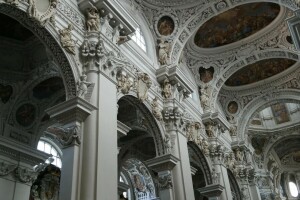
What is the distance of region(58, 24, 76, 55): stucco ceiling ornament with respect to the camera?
27.4 ft

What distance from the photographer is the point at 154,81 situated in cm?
1283

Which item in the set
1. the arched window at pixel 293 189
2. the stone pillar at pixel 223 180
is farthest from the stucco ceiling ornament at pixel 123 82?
the arched window at pixel 293 189

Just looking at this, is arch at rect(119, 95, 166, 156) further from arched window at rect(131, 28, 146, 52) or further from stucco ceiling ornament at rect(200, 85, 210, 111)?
stucco ceiling ornament at rect(200, 85, 210, 111)

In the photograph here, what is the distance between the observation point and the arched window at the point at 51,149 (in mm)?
15446

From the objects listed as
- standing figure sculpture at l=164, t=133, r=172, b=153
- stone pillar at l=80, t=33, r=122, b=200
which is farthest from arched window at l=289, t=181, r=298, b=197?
stone pillar at l=80, t=33, r=122, b=200

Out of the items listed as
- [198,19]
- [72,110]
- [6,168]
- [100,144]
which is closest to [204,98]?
[198,19]

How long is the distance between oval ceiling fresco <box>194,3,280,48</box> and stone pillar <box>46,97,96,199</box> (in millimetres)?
9519

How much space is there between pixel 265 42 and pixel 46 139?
10.9 meters

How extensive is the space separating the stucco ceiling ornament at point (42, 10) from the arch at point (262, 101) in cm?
1442

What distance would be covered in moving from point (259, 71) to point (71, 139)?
14.7 metres

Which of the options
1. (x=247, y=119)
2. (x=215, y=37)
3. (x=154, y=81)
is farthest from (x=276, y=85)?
(x=154, y=81)

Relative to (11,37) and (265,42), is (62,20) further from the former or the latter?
(265,42)

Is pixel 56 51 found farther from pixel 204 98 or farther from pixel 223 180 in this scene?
pixel 223 180

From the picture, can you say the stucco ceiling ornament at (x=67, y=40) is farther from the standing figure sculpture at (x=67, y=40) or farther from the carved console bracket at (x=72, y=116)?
the carved console bracket at (x=72, y=116)
